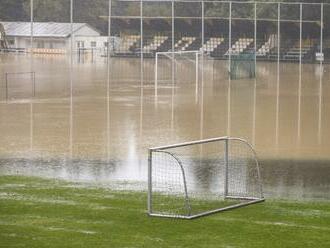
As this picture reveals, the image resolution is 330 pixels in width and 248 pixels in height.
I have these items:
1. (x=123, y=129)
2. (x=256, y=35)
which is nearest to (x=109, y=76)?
(x=256, y=35)

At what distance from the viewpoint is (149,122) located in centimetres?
2577

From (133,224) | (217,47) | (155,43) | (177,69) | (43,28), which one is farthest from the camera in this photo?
(43,28)

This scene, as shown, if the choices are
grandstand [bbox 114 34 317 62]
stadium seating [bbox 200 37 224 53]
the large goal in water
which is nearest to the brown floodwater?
the large goal in water

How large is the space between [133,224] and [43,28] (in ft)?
171

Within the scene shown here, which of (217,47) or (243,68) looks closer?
(243,68)

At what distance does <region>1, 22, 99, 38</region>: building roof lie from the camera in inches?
2349

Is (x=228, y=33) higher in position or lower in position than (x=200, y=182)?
higher

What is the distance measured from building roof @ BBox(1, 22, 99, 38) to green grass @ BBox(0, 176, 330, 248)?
46.6 metres

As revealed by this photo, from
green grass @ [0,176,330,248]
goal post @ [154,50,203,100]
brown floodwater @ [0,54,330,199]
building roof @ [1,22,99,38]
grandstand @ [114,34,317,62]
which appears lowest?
green grass @ [0,176,330,248]

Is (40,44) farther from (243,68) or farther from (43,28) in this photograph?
(243,68)

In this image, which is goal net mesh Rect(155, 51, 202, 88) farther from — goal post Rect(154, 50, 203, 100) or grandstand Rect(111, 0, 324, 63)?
grandstand Rect(111, 0, 324, 63)

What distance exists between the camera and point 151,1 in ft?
199

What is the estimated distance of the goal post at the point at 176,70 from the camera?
43.8m

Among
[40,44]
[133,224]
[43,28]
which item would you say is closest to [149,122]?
[133,224]
